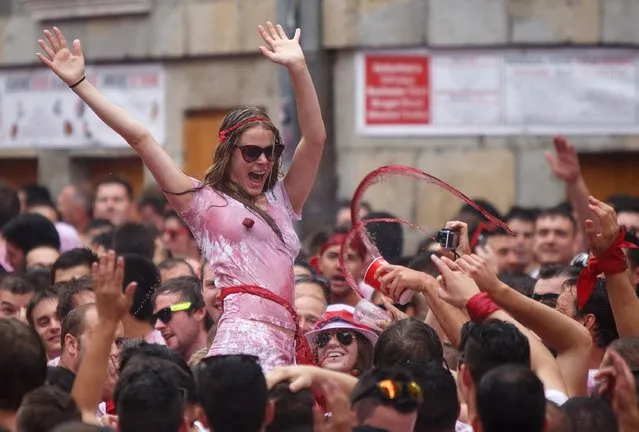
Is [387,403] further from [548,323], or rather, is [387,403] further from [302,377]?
[548,323]

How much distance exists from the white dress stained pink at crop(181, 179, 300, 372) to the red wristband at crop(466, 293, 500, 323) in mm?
805

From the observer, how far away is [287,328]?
631cm

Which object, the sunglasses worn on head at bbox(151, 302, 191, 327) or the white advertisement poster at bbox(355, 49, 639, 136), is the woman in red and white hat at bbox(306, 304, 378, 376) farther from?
the white advertisement poster at bbox(355, 49, 639, 136)

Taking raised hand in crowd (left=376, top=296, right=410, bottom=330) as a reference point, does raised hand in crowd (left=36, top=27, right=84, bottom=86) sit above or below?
above

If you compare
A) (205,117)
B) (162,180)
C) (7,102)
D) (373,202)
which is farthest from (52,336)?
(7,102)

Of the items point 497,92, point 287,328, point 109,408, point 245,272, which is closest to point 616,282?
point 287,328

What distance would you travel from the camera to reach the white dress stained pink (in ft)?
20.4

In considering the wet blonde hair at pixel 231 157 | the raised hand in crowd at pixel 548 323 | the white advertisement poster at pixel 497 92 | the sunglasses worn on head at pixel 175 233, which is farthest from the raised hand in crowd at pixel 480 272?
the white advertisement poster at pixel 497 92

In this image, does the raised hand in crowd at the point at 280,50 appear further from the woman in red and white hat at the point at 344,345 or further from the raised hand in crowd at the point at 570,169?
the raised hand in crowd at the point at 570,169

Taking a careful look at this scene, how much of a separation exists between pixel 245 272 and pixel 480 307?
0.98 meters

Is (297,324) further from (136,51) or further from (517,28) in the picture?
(136,51)

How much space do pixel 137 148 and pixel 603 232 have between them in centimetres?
200

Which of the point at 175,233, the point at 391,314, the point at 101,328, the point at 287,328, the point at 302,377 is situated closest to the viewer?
the point at 302,377

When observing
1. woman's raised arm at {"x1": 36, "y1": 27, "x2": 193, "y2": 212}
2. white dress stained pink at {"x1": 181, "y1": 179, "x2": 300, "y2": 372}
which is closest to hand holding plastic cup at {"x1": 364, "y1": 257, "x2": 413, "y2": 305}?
white dress stained pink at {"x1": 181, "y1": 179, "x2": 300, "y2": 372}
